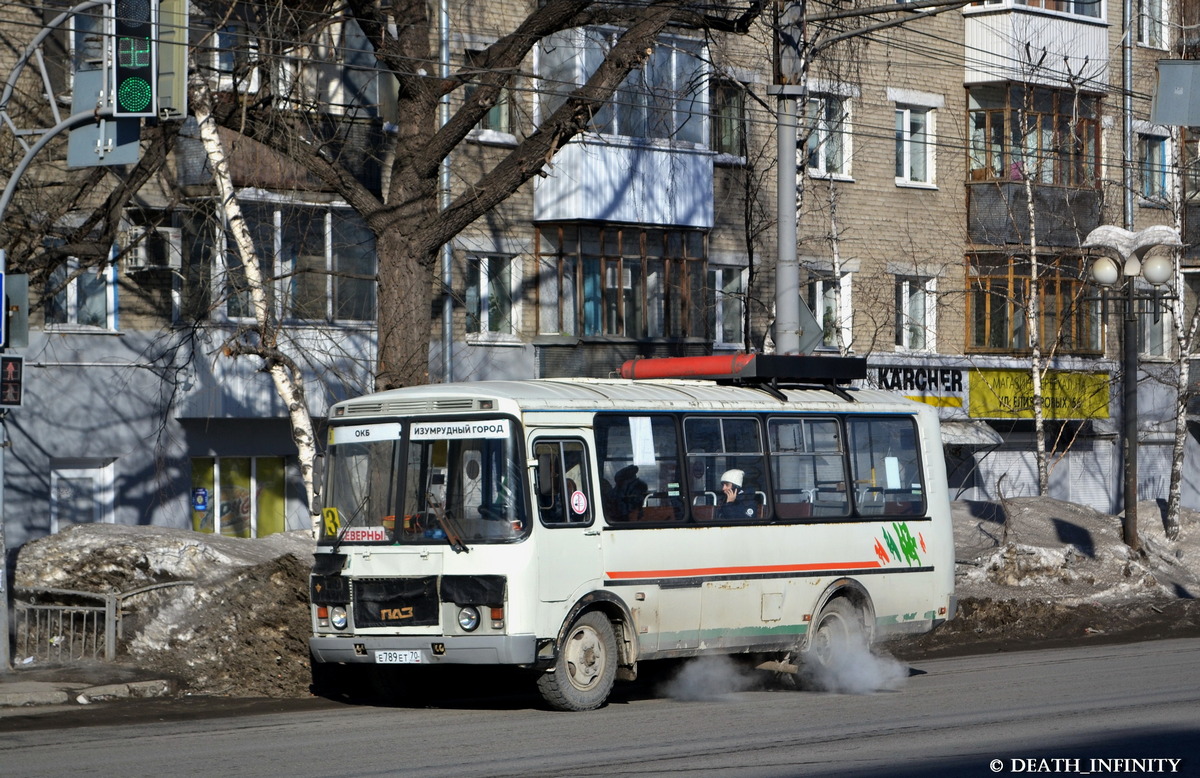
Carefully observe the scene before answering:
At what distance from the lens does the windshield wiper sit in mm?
12352

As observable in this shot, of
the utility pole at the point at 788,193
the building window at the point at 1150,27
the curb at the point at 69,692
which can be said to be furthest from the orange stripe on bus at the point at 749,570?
the building window at the point at 1150,27

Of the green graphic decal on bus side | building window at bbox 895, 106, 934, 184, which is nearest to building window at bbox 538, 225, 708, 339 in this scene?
building window at bbox 895, 106, 934, 184

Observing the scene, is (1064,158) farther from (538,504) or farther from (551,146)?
(538,504)

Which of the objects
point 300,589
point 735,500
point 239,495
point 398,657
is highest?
point 735,500

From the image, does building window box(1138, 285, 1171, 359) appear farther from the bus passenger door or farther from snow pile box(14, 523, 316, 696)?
the bus passenger door

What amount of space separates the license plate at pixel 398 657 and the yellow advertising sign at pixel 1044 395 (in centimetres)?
2251

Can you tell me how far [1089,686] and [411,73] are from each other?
361 inches

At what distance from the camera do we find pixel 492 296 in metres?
27.4

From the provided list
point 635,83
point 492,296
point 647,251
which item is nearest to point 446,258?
point 492,296

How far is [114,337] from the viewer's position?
77.5 ft

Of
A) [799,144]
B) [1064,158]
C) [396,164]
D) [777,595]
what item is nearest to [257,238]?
[396,164]

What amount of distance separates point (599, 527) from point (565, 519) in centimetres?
37

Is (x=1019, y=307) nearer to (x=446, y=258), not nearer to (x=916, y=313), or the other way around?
(x=916, y=313)

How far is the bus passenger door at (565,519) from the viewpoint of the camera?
40.8 ft
